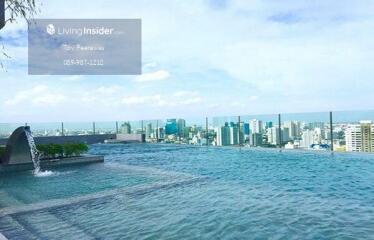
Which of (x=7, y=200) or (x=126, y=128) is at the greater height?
(x=126, y=128)

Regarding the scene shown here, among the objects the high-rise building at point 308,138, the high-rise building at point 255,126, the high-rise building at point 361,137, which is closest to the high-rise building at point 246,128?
the high-rise building at point 255,126

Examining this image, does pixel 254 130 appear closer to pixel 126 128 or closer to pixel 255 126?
pixel 255 126

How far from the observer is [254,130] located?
1812 cm

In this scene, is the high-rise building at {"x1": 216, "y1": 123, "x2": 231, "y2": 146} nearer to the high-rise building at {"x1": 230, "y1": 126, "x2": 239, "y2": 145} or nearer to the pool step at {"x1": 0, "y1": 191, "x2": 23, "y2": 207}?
the high-rise building at {"x1": 230, "y1": 126, "x2": 239, "y2": 145}

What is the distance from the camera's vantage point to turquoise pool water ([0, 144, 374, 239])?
4742 mm

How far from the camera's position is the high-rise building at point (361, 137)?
12.9 metres

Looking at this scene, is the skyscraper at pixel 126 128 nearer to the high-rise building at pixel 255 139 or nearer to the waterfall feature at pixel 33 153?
the high-rise building at pixel 255 139

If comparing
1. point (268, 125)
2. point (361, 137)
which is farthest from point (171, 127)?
point (361, 137)

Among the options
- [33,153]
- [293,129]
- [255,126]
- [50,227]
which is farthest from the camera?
[255,126]

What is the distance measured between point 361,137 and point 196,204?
9254 mm

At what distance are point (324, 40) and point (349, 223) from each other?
7724mm

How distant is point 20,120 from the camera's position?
71.7 feet

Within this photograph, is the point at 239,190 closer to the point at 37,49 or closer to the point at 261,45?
the point at 261,45

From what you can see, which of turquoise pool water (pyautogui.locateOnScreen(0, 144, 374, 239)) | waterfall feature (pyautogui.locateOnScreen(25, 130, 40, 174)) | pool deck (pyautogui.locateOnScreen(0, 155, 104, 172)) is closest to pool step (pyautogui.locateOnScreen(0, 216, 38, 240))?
turquoise pool water (pyautogui.locateOnScreen(0, 144, 374, 239))
